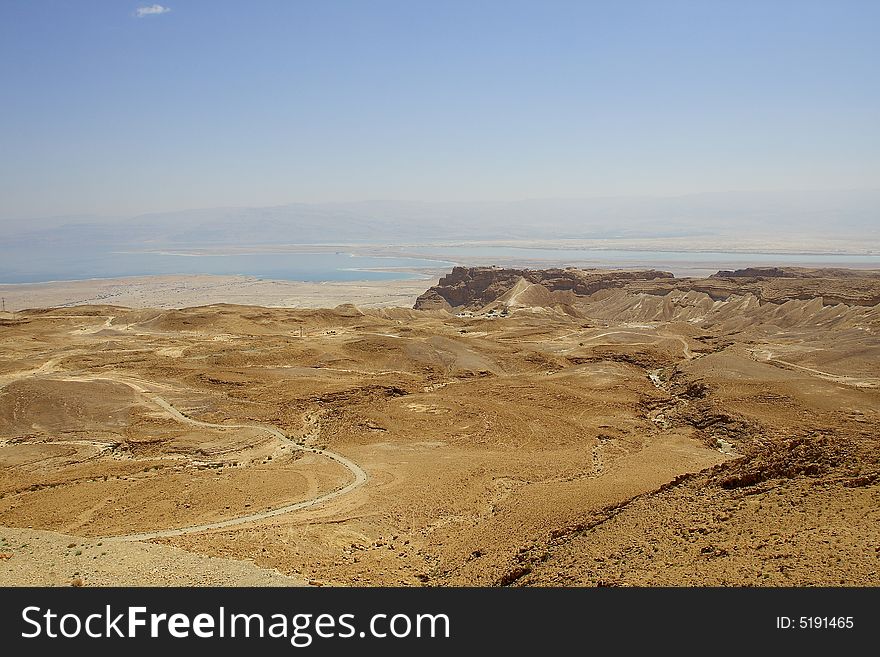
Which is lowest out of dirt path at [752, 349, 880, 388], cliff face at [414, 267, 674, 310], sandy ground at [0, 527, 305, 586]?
dirt path at [752, 349, 880, 388]

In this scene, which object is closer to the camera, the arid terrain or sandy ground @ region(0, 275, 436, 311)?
the arid terrain

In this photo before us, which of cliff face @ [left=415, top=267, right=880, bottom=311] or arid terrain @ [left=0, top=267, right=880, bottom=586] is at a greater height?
cliff face @ [left=415, top=267, right=880, bottom=311]

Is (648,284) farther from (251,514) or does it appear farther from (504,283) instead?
(251,514)

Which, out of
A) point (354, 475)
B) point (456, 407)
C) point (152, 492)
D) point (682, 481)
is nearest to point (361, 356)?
point (456, 407)

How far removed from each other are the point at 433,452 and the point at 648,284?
71.0 metres

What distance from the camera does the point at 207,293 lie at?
5502 inches

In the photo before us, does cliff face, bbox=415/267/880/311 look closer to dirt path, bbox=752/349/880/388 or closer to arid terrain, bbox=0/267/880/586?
arid terrain, bbox=0/267/880/586

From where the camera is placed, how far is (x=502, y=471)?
75.6ft

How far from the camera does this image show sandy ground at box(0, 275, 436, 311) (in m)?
120

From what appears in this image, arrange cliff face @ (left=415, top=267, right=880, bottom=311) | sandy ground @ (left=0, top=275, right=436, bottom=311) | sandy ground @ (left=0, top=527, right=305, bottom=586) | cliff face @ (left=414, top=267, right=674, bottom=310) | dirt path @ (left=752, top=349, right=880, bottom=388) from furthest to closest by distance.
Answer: sandy ground @ (left=0, top=275, right=436, bottom=311), cliff face @ (left=414, top=267, right=674, bottom=310), cliff face @ (left=415, top=267, right=880, bottom=311), dirt path @ (left=752, top=349, right=880, bottom=388), sandy ground @ (left=0, top=527, right=305, bottom=586)

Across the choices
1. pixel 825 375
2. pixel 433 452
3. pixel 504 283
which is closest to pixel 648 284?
pixel 504 283

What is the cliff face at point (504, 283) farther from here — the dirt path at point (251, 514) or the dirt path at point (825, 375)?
the dirt path at point (251, 514)

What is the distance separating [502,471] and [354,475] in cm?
562

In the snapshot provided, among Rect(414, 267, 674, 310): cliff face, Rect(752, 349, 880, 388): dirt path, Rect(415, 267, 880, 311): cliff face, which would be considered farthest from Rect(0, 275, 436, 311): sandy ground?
Rect(752, 349, 880, 388): dirt path
